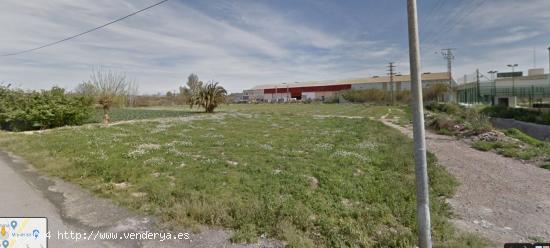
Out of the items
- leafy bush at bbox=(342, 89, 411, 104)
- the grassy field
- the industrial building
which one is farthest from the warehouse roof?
the grassy field

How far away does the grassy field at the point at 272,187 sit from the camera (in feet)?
12.7

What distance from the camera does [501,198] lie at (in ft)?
17.4

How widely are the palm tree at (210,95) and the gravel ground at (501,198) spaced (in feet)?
82.3

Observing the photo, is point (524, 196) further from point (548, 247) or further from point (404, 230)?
point (404, 230)

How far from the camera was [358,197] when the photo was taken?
17.2 feet

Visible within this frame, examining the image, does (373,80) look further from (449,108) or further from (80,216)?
(80,216)

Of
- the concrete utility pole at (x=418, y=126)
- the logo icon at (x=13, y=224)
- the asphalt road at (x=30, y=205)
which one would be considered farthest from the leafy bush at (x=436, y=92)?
the logo icon at (x=13, y=224)

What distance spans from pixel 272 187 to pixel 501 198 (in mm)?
4358

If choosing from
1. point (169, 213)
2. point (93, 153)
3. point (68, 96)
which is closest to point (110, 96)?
point (68, 96)

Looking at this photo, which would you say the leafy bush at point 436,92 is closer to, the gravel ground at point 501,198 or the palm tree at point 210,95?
the palm tree at point 210,95

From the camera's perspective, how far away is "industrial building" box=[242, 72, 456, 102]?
259 feet

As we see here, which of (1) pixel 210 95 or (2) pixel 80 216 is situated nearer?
(2) pixel 80 216

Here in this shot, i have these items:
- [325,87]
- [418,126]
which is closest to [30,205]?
[418,126]

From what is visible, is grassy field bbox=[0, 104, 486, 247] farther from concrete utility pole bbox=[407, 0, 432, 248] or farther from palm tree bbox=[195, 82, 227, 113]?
palm tree bbox=[195, 82, 227, 113]
